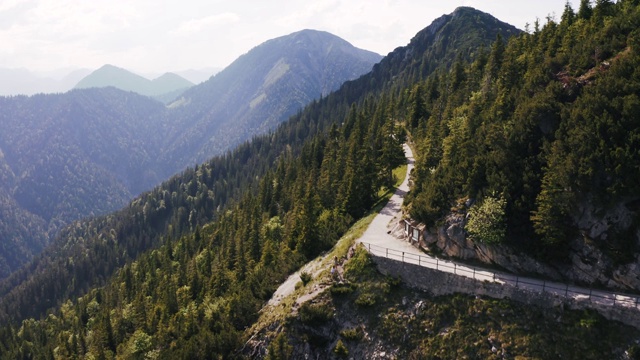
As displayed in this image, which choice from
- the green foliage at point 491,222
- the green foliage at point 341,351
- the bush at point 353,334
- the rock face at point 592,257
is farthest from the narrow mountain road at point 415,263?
the green foliage at point 341,351

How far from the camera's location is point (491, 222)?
42.8m

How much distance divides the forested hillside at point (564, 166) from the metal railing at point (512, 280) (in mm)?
1486

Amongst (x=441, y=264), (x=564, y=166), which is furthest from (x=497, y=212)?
(x=441, y=264)

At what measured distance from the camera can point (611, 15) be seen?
5938 cm

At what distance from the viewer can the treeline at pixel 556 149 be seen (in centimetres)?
3816

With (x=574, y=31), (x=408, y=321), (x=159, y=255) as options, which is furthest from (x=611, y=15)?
(x=159, y=255)

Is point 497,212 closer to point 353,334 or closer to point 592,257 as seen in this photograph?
point 592,257

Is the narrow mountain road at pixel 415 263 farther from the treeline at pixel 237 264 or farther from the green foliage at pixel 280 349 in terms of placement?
the green foliage at pixel 280 349

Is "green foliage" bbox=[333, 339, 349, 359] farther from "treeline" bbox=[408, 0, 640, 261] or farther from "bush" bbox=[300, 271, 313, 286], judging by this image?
"treeline" bbox=[408, 0, 640, 261]

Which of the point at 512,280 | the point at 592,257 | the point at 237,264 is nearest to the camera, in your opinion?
the point at 592,257

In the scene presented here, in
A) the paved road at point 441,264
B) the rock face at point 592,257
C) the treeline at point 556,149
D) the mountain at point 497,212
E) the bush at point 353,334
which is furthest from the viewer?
the bush at point 353,334

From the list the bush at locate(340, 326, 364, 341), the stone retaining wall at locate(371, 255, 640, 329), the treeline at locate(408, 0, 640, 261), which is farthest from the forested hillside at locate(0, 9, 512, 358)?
the stone retaining wall at locate(371, 255, 640, 329)

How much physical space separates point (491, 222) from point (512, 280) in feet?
19.9

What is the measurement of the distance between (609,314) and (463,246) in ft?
48.6
